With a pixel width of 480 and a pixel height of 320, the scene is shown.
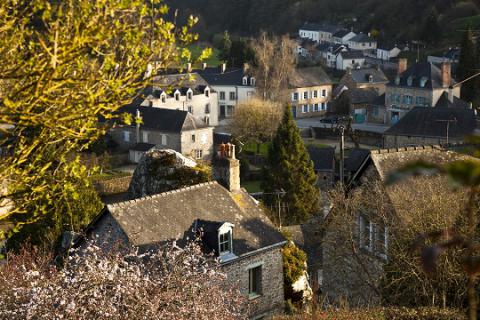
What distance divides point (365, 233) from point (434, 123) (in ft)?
107

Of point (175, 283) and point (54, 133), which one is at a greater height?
point (54, 133)

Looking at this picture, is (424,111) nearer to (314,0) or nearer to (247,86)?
(247,86)

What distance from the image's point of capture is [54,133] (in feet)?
28.2

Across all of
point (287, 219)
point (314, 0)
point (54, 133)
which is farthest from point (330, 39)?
point (54, 133)

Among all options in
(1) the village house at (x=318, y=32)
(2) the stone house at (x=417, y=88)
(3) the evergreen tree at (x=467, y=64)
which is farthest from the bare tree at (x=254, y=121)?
(1) the village house at (x=318, y=32)

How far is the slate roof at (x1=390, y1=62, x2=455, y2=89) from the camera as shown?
208 ft

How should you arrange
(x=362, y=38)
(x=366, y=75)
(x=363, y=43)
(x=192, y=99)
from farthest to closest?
(x=362, y=38), (x=363, y=43), (x=366, y=75), (x=192, y=99)

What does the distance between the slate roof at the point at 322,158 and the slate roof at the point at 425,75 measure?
2276cm

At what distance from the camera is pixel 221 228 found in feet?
58.5

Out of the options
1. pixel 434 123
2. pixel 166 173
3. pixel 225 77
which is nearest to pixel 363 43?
pixel 225 77

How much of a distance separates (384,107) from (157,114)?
24.3 m

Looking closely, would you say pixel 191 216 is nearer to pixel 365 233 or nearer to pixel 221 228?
pixel 221 228

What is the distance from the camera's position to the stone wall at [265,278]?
732 inches

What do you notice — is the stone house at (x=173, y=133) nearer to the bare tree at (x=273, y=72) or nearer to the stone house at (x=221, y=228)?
the bare tree at (x=273, y=72)
